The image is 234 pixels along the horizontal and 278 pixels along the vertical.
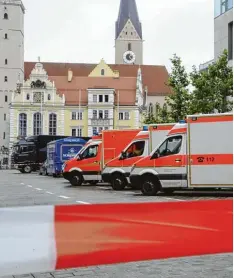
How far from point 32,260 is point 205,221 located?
1428 mm

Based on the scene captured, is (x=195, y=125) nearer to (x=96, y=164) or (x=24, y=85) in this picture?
(x=96, y=164)

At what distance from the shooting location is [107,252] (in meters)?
4.47

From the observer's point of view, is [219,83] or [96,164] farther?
[219,83]

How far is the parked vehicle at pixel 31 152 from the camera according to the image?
5262cm

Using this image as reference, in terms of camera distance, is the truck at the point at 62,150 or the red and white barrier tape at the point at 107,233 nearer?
the red and white barrier tape at the point at 107,233

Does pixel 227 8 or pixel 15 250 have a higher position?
pixel 227 8

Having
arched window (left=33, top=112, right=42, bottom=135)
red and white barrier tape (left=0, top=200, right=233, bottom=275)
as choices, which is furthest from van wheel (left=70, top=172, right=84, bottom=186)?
arched window (left=33, top=112, right=42, bottom=135)

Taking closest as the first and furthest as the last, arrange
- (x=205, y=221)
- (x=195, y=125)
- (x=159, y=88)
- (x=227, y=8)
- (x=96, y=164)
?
(x=205, y=221) < (x=195, y=125) < (x=96, y=164) < (x=227, y=8) < (x=159, y=88)

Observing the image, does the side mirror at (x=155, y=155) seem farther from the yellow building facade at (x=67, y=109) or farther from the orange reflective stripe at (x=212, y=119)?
the yellow building facade at (x=67, y=109)

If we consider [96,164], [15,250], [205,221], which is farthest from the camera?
[96,164]

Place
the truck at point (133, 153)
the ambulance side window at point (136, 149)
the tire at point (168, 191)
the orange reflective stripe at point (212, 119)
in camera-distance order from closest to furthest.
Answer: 1. the orange reflective stripe at point (212, 119)
2. the tire at point (168, 191)
3. the truck at point (133, 153)
4. the ambulance side window at point (136, 149)

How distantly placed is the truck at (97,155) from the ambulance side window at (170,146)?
6.05 m

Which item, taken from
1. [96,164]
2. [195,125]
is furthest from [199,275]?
[96,164]

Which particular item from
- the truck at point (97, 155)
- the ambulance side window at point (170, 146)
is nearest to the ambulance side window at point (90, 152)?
the truck at point (97, 155)
